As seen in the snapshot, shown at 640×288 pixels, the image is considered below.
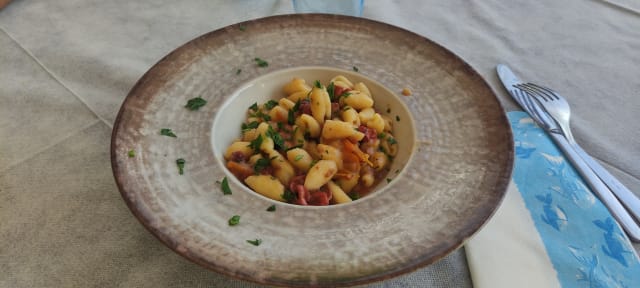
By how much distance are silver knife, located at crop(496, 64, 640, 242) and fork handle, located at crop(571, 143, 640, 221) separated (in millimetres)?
14

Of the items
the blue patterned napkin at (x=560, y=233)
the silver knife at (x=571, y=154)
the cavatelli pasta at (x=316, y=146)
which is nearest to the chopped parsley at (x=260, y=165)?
the cavatelli pasta at (x=316, y=146)

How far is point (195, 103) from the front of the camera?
41.7 inches

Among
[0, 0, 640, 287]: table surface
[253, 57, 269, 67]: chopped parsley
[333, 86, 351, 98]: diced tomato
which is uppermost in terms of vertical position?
[253, 57, 269, 67]: chopped parsley

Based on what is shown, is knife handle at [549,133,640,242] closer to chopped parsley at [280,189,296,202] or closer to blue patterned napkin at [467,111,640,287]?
blue patterned napkin at [467,111,640,287]

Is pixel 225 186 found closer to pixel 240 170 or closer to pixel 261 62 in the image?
pixel 240 170

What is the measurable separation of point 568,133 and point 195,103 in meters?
0.97

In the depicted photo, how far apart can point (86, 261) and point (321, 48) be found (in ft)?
2.51

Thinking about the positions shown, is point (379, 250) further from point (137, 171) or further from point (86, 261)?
point (86, 261)

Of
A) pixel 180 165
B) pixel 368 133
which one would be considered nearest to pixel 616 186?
pixel 368 133

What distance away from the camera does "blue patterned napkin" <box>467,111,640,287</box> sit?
2.99ft

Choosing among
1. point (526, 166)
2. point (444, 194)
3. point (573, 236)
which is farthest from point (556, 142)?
point (444, 194)

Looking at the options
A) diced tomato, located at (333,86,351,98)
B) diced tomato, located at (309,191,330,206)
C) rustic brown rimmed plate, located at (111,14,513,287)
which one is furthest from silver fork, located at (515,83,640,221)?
diced tomato, located at (309,191,330,206)

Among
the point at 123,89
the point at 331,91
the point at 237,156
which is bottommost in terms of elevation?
the point at 123,89

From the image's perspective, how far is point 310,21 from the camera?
1.27 meters
